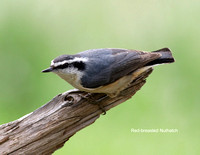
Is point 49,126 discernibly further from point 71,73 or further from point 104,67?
point 104,67

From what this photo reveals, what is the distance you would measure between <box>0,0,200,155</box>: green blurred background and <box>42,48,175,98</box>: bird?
1.51 meters

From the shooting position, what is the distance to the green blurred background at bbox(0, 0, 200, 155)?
599 cm

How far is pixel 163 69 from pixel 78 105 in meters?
2.78

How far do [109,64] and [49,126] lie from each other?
2.83 feet

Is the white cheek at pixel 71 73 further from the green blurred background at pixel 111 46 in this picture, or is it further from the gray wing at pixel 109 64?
the green blurred background at pixel 111 46

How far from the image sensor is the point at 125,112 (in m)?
6.34

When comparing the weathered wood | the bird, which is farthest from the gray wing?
the weathered wood

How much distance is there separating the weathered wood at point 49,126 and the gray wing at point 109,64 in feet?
0.69

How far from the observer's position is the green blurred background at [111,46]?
5.99 meters

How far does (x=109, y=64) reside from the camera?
450 centimetres

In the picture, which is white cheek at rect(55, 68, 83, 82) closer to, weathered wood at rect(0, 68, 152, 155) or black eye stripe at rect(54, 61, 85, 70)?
black eye stripe at rect(54, 61, 85, 70)

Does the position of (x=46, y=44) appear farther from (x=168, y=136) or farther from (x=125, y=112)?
(x=168, y=136)

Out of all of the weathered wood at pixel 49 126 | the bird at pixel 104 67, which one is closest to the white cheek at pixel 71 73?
the bird at pixel 104 67

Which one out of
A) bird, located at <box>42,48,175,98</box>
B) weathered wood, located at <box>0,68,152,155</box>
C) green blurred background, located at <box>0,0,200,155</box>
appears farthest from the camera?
green blurred background, located at <box>0,0,200,155</box>
